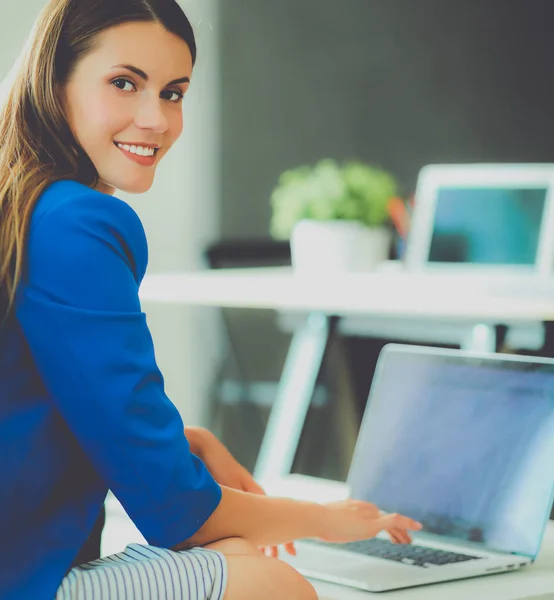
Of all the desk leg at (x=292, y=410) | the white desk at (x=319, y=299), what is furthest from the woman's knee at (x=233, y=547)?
the desk leg at (x=292, y=410)

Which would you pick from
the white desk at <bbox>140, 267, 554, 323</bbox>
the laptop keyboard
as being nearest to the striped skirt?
the laptop keyboard

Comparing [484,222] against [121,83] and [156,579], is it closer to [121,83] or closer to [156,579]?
[121,83]

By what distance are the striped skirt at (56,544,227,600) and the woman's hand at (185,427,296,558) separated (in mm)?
314

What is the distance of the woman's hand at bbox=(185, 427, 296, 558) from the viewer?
123 centimetres

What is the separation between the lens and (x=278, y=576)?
0.91m

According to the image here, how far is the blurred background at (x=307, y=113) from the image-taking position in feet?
12.5

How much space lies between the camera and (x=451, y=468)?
1.34m

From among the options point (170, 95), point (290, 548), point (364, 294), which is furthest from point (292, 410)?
point (170, 95)

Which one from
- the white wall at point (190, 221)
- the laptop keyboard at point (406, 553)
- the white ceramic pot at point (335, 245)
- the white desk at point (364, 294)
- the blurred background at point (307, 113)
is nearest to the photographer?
the laptop keyboard at point (406, 553)

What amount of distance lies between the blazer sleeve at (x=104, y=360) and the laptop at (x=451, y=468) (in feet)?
1.14

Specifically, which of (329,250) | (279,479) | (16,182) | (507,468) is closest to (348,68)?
(329,250)

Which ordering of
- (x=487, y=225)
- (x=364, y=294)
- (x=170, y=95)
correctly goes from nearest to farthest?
(x=170, y=95)
(x=364, y=294)
(x=487, y=225)

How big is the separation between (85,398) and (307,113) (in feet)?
10.3

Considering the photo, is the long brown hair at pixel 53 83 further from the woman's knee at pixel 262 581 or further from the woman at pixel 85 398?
the woman's knee at pixel 262 581
